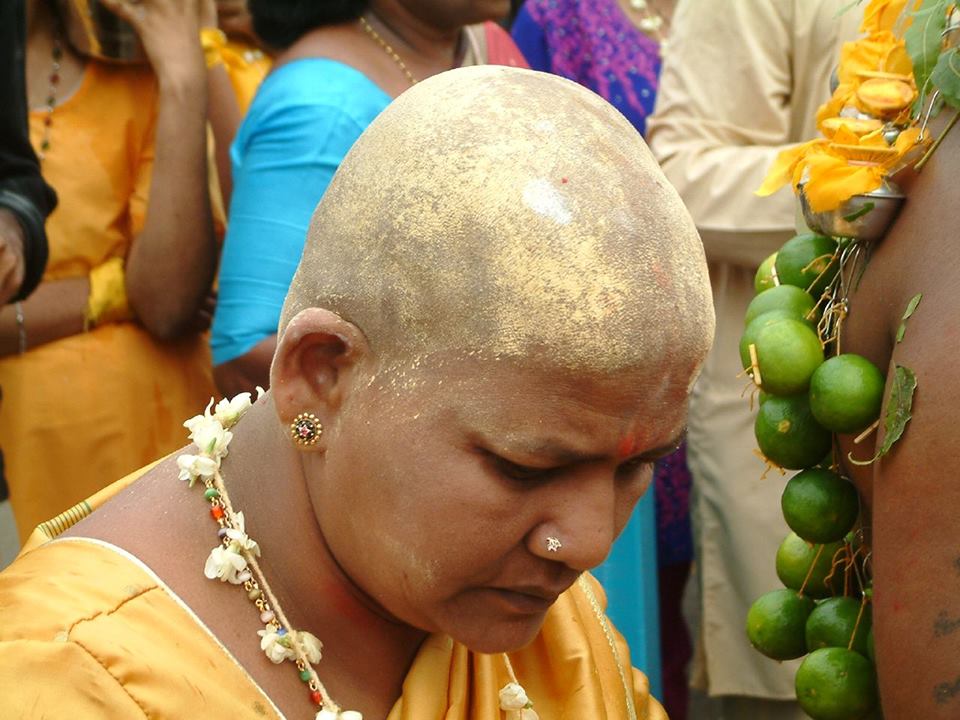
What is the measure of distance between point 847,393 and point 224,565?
94cm

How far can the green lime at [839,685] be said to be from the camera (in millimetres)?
2135

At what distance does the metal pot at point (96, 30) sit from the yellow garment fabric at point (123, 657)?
2069 mm

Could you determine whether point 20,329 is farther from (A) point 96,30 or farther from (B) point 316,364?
(B) point 316,364

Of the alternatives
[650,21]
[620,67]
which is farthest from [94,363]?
[650,21]

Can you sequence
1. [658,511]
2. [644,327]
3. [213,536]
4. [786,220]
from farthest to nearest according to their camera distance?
1. [658,511]
2. [786,220]
3. [213,536]
4. [644,327]

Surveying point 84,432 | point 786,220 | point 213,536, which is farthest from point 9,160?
point 786,220

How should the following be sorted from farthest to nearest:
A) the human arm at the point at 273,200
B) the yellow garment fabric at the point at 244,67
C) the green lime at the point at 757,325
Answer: the yellow garment fabric at the point at 244,67 → the human arm at the point at 273,200 → the green lime at the point at 757,325

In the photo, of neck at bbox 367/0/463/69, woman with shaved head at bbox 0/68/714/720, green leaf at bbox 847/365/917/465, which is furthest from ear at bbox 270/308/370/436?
neck at bbox 367/0/463/69

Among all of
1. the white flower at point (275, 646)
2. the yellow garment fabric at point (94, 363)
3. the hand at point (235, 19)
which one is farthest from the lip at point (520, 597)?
the hand at point (235, 19)

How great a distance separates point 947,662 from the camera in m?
1.74

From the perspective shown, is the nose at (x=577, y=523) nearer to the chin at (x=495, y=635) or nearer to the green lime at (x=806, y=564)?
the chin at (x=495, y=635)

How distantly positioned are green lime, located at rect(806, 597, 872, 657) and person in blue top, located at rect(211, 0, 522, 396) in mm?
1629

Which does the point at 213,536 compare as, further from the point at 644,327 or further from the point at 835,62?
the point at 835,62

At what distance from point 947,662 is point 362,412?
0.82 meters
